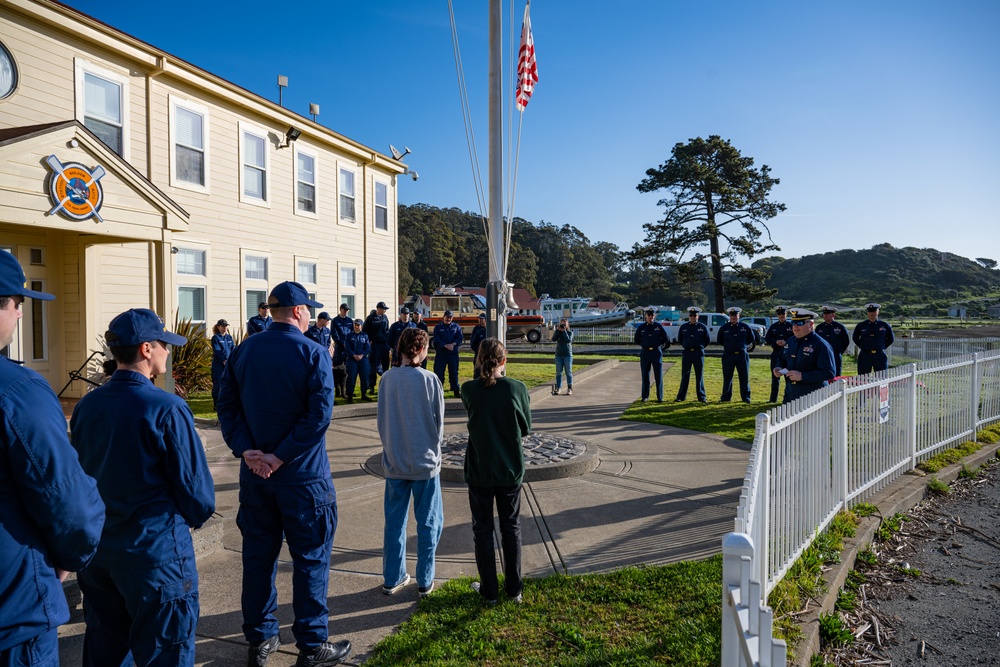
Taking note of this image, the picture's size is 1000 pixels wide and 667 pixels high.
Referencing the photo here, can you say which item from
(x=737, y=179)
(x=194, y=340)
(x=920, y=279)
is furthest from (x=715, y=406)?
(x=920, y=279)

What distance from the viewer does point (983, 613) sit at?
4344 millimetres

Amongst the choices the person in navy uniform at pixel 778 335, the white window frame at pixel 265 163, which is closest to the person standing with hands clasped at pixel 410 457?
the person in navy uniform at pixel 778 335

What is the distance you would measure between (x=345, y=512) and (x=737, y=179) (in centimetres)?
4162

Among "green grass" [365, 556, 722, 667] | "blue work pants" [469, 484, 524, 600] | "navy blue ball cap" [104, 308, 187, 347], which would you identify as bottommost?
"green grass" [365, 556, 722, 667]

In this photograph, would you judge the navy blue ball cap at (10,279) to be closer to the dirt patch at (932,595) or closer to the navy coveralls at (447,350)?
the dirt patch at (932,595)

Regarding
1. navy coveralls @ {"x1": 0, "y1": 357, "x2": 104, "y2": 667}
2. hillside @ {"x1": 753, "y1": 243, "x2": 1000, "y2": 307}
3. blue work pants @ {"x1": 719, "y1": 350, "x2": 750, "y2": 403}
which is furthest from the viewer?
hillside @ {"x1": 753, "y1": 243, "x2": 1000, "y2": 307}

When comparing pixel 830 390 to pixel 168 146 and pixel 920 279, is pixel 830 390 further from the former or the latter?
pixel 920 279

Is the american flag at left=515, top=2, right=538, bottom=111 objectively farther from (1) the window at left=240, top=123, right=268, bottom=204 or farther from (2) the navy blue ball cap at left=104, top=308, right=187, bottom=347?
(1) the window at left=240, top=123, right=268, bottom=204

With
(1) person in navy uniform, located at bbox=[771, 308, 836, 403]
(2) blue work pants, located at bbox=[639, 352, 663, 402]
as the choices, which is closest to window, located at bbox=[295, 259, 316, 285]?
(2) blue work pants, located at bbox=[639, 352, 663, 402]

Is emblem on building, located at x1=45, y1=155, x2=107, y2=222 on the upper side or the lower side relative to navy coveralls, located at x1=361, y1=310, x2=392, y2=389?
upper

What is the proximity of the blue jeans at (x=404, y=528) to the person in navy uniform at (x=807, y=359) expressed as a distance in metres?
5.42

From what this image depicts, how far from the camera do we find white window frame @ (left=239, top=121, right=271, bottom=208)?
46.6 feet

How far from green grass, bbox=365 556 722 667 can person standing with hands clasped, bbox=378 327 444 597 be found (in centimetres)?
31

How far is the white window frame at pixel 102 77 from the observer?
10703 millimetres
